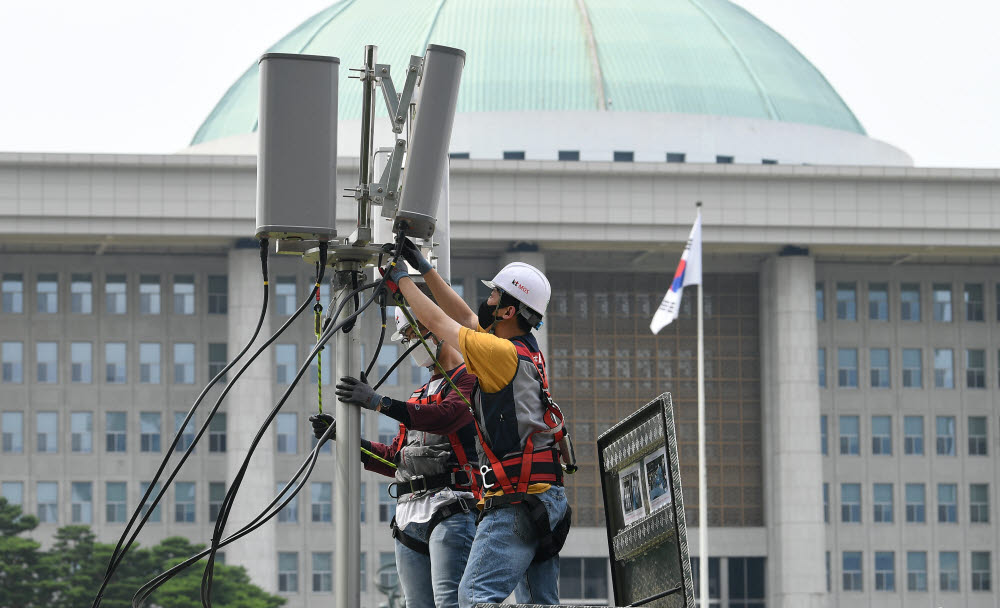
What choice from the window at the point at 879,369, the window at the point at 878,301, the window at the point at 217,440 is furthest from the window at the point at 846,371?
the window at the point at 217,440

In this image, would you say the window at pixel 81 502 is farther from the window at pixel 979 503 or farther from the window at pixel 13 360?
the window at pixel 979 503

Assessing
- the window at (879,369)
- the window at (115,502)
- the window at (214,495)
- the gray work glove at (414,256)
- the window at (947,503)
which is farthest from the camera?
the window at (879,369)

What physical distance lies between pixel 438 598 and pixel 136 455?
4565cm

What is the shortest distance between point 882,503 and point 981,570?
12.5 feet

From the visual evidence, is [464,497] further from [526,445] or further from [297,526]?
[297,526]

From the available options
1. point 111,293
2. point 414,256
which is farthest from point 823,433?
point 414,256

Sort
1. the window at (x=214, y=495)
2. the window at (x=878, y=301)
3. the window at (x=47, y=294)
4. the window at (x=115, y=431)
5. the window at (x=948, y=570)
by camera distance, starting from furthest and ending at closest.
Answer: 1. the window at (x=878, y=301)
2. the window at (x=948, y=570)
3. the window at (x=47, y=294)
4. the window at (x=115, y=431)
5. the window at (x=214, y=495)

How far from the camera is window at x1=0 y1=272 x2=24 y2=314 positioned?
52906mm

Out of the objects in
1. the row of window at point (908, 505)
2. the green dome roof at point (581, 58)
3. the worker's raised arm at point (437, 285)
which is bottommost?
the worker's raised arm at point (437, 285)

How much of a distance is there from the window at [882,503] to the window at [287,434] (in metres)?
18.2

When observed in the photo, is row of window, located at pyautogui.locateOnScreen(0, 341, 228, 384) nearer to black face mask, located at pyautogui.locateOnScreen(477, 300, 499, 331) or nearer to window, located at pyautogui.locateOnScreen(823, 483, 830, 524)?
window, located at pyautogui.locateOnScreen(823, 483, 830, 524)

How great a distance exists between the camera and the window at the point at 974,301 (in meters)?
55.6

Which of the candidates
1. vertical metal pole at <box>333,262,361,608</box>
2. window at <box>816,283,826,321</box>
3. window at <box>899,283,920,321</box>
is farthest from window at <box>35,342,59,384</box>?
vertical metal pole at <box>333,262,361,608</box>

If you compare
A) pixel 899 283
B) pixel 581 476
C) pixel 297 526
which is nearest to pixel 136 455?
pixel 297 526
